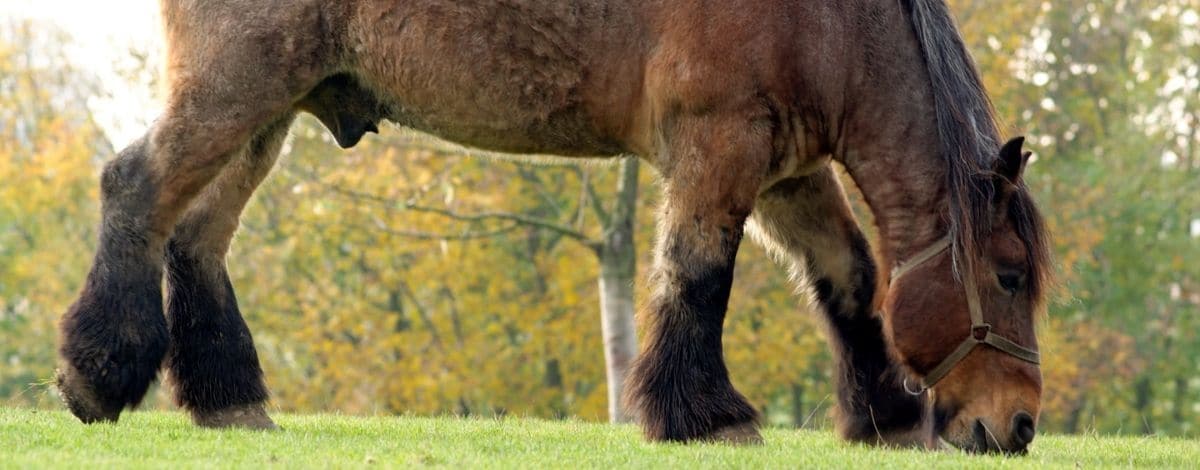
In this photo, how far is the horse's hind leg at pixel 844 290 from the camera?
7.69 meters

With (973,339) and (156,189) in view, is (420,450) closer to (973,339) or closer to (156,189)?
(156,189)

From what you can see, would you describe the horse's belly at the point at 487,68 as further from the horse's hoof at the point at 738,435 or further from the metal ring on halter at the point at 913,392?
the metal ring on halter at the point at 913,392

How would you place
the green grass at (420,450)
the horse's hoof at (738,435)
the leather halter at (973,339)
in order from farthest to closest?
1. the horse's hoof at (738,435)
2. the leather halter at (973,339)
3. the green grass at (420,450)

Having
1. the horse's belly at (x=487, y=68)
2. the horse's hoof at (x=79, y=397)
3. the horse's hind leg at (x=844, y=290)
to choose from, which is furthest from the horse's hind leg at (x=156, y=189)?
the horse's hind leg at (x=844, y=290)

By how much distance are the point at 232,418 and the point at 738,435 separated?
266cm

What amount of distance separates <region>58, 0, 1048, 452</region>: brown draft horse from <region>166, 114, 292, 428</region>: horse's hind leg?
0.05 m

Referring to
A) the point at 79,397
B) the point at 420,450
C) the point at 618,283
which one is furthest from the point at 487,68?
the point at 618,283

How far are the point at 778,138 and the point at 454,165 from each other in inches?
526

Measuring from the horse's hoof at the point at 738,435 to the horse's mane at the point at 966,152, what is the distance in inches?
49.8

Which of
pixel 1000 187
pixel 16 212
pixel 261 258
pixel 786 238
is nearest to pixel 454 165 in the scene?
pixel 261 258

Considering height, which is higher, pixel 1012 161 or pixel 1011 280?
pixel 1012 161

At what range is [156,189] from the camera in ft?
23.2

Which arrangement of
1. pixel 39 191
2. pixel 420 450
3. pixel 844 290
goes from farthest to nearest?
pixel 39 191 < pixel 844 290 < pixel 420 450

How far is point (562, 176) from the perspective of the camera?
25.3 metres
